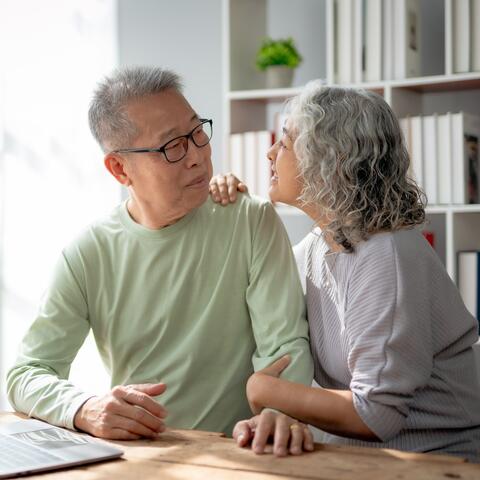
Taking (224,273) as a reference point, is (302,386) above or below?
below

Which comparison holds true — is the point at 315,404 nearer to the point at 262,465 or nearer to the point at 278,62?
the point at 262,465

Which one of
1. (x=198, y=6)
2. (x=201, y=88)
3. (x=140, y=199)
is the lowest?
(x=140, y=199)

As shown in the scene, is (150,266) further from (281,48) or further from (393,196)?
(281,48)

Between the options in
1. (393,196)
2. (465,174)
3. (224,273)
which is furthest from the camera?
(465,174)

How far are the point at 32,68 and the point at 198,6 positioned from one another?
88 cm

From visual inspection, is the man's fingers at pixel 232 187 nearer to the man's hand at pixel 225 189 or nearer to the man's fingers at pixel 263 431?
the man's hand at pixel 225 189

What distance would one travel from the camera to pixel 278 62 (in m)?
3.43

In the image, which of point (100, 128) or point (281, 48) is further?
point (281, 48)

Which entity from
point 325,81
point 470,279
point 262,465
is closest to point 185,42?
point 325,81

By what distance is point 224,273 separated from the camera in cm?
207

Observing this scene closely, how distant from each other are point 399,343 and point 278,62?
1.98 metres

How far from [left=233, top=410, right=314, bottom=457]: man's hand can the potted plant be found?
2.07 metres

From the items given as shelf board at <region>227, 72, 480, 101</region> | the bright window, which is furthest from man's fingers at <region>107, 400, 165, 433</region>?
the bright window

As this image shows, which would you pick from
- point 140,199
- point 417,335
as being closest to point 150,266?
point 140,199
